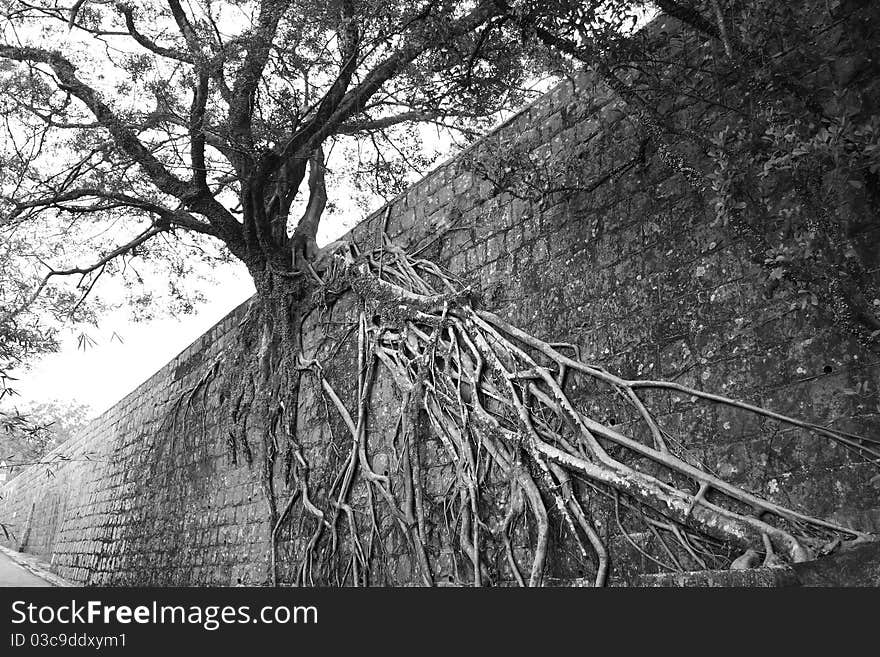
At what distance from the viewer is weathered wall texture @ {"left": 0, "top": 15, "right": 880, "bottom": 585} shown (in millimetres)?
2027

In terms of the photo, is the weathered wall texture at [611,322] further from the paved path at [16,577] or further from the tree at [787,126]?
the paved path at [16,577]

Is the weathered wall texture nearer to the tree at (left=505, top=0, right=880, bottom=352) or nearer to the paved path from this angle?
the tree at (left=505, top=0, right=880, bottom=352)

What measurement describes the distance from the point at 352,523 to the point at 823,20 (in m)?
3.23

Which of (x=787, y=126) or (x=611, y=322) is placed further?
(x=611, y=322)

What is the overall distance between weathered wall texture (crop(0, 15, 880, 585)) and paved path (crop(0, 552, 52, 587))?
138 inches

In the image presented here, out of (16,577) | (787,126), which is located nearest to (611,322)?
(787,126)

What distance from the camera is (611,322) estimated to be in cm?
270

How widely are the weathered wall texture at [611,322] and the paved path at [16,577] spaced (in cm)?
352

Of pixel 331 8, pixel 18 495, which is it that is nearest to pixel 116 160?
pixel 331 8

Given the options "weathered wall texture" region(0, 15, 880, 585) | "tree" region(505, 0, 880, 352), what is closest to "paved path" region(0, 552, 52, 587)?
"weathered wall texture" region(0, 15, 880, 585)

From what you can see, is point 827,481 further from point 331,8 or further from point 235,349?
point 235,349

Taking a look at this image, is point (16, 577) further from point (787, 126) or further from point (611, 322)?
point (787, 126)

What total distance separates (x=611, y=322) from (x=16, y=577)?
909cm

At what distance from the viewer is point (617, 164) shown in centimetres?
279
